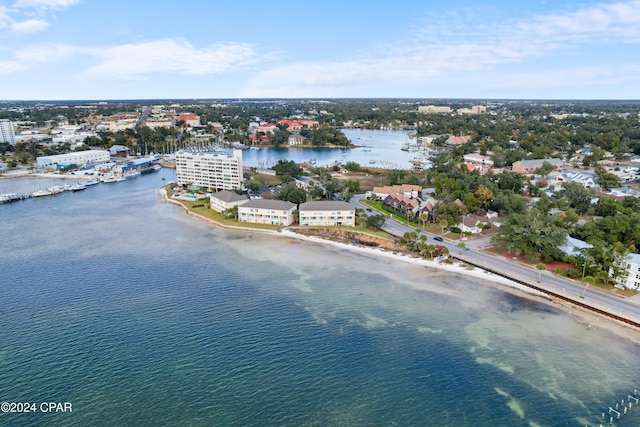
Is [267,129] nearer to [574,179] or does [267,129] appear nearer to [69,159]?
[69,159]

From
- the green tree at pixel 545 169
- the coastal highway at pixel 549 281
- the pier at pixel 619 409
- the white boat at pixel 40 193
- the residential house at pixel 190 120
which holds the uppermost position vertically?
the residential house at pixel 190 120

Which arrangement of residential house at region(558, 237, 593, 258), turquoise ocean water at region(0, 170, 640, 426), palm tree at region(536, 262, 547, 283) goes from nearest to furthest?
turquoise ocean water at region(0, 170, 640, 426) → palm tree at region(536, 262, 547, 283) → residential house at region(558, 237, 593, 258)

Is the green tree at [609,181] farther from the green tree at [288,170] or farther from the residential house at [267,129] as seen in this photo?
the residential house at [267,129]

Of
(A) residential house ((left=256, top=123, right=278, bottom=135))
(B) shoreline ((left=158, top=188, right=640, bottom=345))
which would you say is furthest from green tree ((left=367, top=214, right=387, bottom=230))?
(A) residential house ((left=256, top=123, right=278, bottom=135))

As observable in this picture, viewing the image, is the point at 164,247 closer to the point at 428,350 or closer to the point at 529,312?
the point at 428,350

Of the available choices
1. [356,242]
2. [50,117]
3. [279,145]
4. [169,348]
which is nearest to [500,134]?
[279,145]

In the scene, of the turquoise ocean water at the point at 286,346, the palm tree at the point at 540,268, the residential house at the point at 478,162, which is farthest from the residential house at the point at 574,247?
the residential house at the point at 478,162

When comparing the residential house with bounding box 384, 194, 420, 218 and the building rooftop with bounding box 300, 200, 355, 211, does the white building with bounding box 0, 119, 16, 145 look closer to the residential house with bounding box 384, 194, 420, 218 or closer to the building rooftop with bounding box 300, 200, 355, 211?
the building rooftop with bounding box 300, 200, 355, 211
